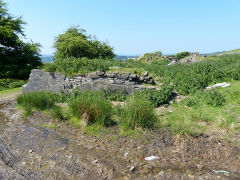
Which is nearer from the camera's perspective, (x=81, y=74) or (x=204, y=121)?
(x=204, y=121)

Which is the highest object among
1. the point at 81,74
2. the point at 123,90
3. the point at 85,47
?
the point at 85,47

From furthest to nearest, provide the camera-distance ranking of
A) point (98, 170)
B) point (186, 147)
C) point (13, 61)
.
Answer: point (13, 61) < point (186, 147) < point (98, 170)

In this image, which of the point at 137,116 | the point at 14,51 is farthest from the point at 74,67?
the point at 14,51

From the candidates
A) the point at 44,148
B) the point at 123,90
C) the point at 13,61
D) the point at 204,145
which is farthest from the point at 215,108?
the point at 13,61

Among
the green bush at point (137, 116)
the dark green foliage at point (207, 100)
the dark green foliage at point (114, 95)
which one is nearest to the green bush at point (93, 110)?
the green bush at point (137, 116)

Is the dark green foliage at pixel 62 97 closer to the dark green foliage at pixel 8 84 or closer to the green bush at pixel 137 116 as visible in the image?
the green bush at pixel 137 116

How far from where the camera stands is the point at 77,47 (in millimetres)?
18594

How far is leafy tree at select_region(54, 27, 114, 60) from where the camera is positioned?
18.4 metres

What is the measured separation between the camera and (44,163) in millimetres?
3396

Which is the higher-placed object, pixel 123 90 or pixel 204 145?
pixel 123 90

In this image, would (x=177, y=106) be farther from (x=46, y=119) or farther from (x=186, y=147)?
(x=46, y=119)

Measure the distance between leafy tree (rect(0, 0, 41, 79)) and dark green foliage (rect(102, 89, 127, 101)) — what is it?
37.2 ft

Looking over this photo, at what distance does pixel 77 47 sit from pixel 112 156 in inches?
651

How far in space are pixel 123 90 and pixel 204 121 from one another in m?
3.64
